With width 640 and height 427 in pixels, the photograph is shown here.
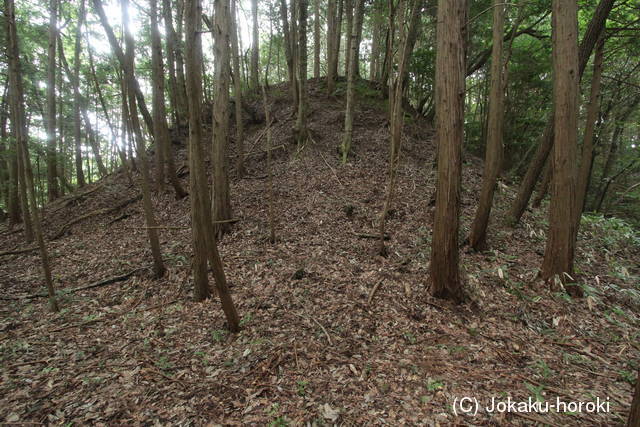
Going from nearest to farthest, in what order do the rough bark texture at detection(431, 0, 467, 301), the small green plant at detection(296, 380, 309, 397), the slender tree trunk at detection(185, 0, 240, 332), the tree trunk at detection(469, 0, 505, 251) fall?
the small green plant at detection(296, 380, 309, 397), the slender tree trunk at detection(185, 0, 240, 332), the rough bark texture at detection(431, 0, 467, 301), the tree trunk at detection(469, 0, 505, 251)

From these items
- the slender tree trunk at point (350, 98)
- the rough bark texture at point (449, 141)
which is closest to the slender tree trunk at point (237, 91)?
the slender tree trunk at point (350, 98)

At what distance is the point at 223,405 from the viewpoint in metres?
3.29

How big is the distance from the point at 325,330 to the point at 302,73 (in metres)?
9.15

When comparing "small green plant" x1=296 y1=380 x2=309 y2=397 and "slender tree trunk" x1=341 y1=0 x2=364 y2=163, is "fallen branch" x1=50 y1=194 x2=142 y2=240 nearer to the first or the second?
"slender tree trunk" x1=341 y1=0 x2=364 y2=163

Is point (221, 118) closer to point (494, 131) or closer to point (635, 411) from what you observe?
point (494, 131)

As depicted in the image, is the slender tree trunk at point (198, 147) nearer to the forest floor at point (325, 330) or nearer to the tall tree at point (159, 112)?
the forest floor at point (325, 330)

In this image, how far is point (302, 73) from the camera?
1051 centimetres

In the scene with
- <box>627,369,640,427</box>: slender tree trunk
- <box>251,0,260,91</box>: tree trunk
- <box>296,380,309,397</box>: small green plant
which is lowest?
<box>296,380,309,397</box>: small green plant

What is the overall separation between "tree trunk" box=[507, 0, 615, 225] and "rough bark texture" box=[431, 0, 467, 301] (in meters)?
3.73

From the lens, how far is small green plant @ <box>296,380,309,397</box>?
134 inches

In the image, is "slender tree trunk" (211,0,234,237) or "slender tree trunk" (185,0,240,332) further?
"slender tree trunk" (211,0,234,237)

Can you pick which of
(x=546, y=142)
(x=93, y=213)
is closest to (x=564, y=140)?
(x=546, y=142)

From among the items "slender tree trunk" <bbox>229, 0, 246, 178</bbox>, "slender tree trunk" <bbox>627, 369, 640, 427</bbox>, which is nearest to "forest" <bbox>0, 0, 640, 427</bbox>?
"slender tree trunk" <bbox>627, 369, 640, 427</bbox>

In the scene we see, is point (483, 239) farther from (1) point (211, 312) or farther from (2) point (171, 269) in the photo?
(2) point (171, 269)
